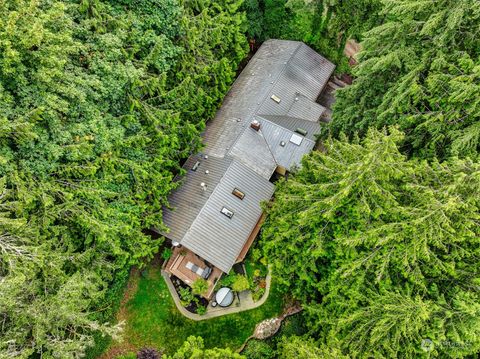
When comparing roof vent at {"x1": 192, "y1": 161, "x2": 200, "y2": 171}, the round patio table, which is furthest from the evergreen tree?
the round patio table

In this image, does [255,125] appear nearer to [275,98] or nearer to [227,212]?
[275,98]

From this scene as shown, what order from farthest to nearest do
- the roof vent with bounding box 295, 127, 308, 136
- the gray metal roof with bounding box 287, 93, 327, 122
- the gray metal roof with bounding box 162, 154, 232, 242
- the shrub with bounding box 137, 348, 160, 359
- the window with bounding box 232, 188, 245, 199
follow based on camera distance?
the gray metal roof with bounding box 287, 93, 327, 122 < the roof vent with bounding box 295, 127, 308, 136 < the window with bounding box 232, 188, 245, 199 < the gray metal roof with bounding box 162, 154, 232, 242 < the shrub with bounding box 137, 348, 160, 359

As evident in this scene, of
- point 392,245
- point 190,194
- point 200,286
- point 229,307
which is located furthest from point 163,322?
point 392,245

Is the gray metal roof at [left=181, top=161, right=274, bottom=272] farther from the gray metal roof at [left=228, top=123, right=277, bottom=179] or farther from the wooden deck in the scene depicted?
the wooden deck

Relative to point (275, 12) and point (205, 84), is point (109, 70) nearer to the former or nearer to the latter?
point (205, 84)

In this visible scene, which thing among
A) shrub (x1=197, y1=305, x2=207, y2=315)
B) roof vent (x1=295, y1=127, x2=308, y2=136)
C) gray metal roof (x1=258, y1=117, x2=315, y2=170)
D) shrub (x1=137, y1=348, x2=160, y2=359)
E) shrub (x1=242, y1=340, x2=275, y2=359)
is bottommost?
shrub (x1=137, y1=348, x2=160, y2=359)

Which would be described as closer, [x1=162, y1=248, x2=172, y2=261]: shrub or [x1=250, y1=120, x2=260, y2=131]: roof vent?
[x1=162, y1=248, x2=172, y2=261]: shrub

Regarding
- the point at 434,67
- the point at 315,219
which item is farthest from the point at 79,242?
the point at 434,67
